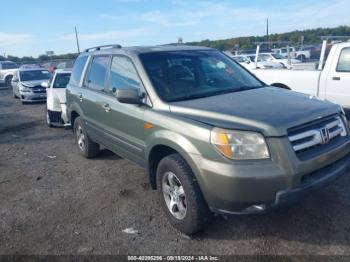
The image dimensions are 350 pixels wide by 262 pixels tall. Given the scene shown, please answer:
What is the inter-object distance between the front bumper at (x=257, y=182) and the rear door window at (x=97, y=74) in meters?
2.45

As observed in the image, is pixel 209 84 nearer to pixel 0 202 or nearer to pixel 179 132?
pixel 179 132

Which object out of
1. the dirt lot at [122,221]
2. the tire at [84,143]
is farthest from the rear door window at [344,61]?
the tire at [84,143]

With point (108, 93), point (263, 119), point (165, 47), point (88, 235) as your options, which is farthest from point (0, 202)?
point (263, 119)

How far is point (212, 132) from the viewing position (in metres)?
2.97

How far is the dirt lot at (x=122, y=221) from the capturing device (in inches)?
130

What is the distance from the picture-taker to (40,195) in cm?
479

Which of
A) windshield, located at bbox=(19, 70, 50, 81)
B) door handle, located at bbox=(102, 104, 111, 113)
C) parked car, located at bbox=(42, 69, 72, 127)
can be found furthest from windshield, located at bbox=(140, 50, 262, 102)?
windshield, located at bbox=(19, 70, 50, 81)

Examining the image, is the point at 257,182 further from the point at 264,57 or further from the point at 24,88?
the point at 264,57

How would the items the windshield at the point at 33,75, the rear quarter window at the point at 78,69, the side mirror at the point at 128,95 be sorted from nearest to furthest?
the side mirror at the point at 128,95 → the rear quarter window at the point at 78,69 → the windshield at the point at 33,75

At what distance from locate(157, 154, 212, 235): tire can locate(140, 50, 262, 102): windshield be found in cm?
76

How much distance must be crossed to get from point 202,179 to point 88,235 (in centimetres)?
148

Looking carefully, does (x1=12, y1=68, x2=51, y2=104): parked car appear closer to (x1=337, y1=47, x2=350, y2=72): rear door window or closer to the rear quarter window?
the rear quarter window

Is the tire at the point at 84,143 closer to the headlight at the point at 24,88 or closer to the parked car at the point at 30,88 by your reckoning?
the parked car at the point at 30,88

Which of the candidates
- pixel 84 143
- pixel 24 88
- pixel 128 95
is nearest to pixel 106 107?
pixel 128 95
